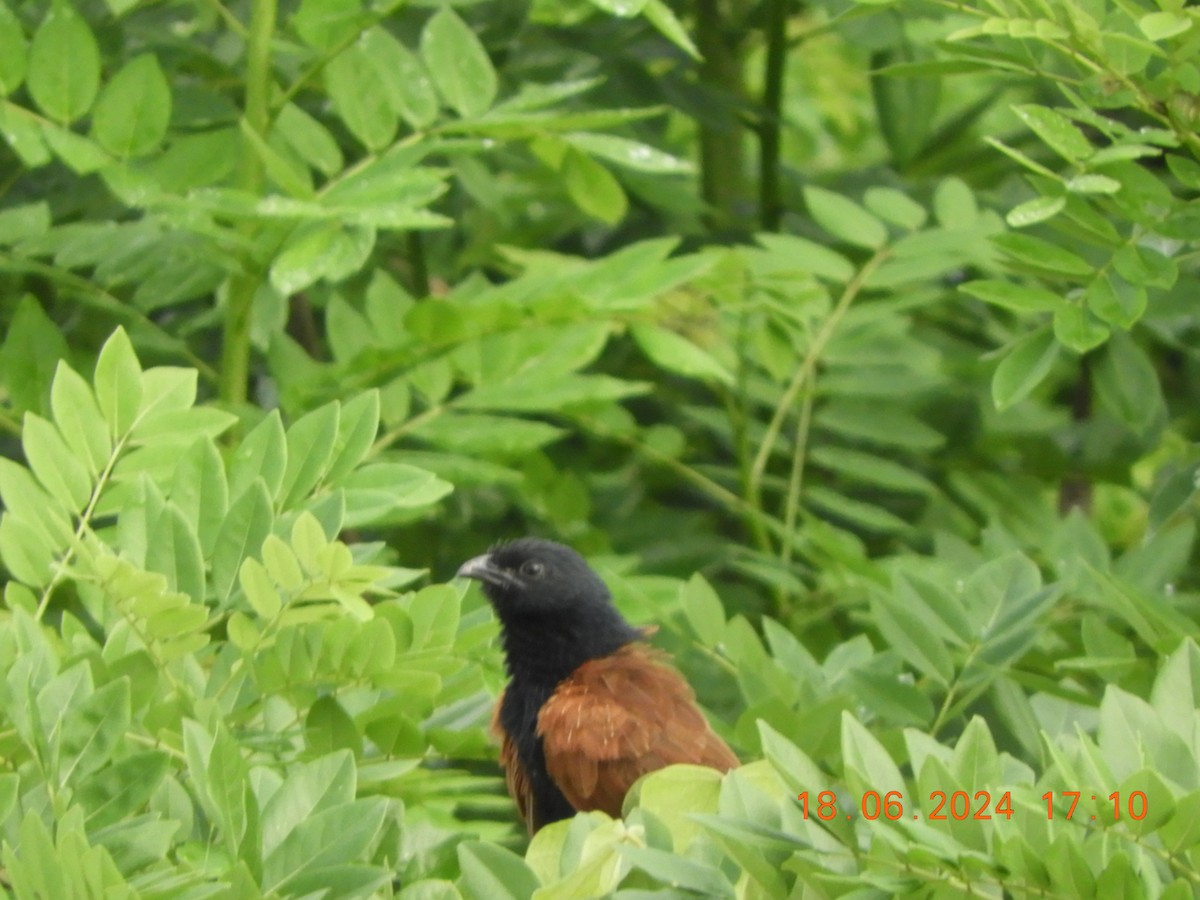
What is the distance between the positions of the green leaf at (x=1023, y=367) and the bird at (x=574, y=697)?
681mm

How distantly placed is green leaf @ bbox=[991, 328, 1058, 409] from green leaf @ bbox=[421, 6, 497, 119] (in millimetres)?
1054

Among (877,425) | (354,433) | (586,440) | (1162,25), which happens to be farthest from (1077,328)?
(586,440)

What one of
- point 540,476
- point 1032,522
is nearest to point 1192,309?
point 1032,522

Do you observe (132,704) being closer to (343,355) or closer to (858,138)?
(343,355)

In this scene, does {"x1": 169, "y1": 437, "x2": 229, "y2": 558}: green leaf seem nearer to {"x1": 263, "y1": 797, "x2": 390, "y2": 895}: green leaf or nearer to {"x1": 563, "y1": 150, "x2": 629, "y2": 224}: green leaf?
{"x1": 263, "y1": 797, "x2": 390, "y2": 895}: green leaf

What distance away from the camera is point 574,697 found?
2.60 metres

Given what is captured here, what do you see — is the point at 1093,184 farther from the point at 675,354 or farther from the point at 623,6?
the point at 675,354

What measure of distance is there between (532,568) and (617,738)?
0.72m

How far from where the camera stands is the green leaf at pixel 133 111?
103 inches

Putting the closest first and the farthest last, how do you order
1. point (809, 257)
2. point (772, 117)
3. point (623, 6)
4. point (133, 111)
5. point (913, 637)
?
point (913, 637), point (623, 6), point (133, 111), point (809, 257), point (772, 117)

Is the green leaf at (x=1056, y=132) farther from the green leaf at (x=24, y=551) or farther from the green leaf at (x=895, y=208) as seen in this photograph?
the green leaf at (x=895, y=208)

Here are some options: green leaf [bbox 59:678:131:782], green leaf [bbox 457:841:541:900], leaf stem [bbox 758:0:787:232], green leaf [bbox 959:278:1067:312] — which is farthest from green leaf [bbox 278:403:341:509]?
leaf stem [bbox 758:0:787:232]

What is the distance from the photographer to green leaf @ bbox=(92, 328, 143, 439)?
1.90 m

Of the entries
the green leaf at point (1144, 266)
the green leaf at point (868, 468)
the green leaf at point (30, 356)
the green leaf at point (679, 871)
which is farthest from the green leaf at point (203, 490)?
the green leaf at point (868, 468)
